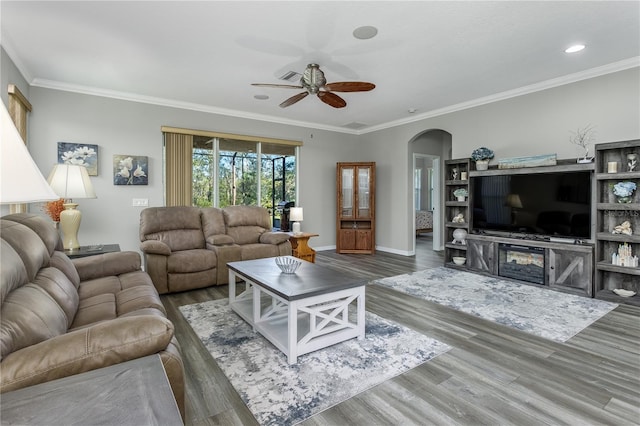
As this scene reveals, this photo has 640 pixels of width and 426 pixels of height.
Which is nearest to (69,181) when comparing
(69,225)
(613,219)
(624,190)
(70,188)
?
(70,188)

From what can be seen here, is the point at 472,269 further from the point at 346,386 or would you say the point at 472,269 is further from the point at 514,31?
the point at 346,386

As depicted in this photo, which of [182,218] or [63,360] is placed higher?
[182,218]

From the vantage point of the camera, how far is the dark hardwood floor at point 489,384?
1.75m

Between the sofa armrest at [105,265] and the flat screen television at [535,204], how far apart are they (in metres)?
4.82

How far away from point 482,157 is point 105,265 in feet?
16.9

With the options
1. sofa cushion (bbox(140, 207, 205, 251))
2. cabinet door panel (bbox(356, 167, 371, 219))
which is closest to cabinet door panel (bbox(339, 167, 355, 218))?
cabinet door panel (bbox(356, 167, 371, 219))

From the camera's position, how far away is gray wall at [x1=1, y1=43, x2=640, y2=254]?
3.96 metres

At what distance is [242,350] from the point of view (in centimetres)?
251

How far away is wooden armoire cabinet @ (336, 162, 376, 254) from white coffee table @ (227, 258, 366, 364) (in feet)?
12.2

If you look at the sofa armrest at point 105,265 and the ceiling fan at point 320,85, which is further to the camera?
the ceiling fan at point 320,85

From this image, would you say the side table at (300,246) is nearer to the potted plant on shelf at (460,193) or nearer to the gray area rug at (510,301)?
the gray area rug at (510,301)

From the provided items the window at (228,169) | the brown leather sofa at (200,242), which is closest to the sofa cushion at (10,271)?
the brown leather sofa at (200,242)

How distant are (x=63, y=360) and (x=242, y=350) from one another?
1491 mm

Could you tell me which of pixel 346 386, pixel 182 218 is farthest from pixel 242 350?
pixel 182 218
